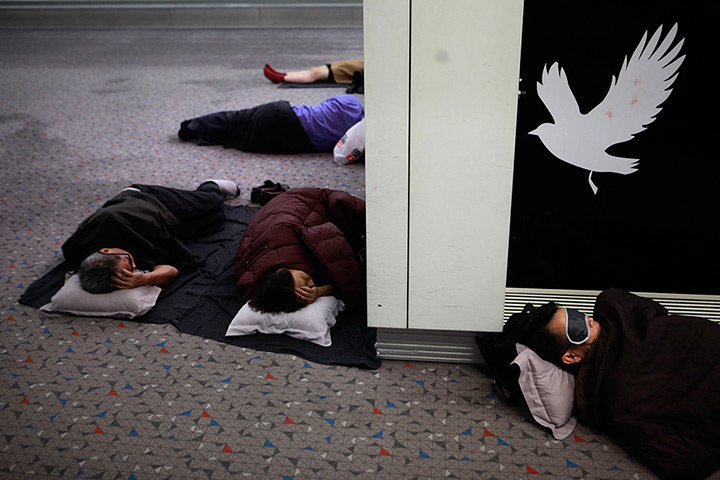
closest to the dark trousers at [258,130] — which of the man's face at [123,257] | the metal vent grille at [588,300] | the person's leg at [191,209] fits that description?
the person's leg at [191,209]

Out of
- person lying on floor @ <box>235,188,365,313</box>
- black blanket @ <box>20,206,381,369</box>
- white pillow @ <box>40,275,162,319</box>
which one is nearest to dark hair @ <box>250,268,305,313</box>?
person lying on floor @ <box>235,188,365,313</box>

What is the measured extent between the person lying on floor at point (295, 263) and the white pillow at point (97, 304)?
1.64 ft

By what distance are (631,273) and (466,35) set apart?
1157 millimetres

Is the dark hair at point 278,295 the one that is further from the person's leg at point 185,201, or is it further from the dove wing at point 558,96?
the dove wing at point 558,96

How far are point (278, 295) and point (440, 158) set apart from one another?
1.01m

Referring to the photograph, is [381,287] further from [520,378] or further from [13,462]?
[13,462]

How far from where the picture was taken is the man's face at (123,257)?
3.00 m

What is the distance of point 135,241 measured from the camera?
3.18 meters

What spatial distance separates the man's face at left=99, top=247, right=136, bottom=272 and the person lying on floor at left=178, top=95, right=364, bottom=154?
7.05ft

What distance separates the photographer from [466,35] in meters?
2.05

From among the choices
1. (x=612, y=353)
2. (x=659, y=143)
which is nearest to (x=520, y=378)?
(x=612, y=353)

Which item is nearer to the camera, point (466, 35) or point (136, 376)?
point (466, 35)

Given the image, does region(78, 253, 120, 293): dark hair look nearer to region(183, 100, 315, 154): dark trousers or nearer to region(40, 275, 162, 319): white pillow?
region(40, 275, 162, 319): white pillow

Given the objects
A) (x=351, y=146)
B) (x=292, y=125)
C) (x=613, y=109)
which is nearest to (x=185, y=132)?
(x=292, y=125)
